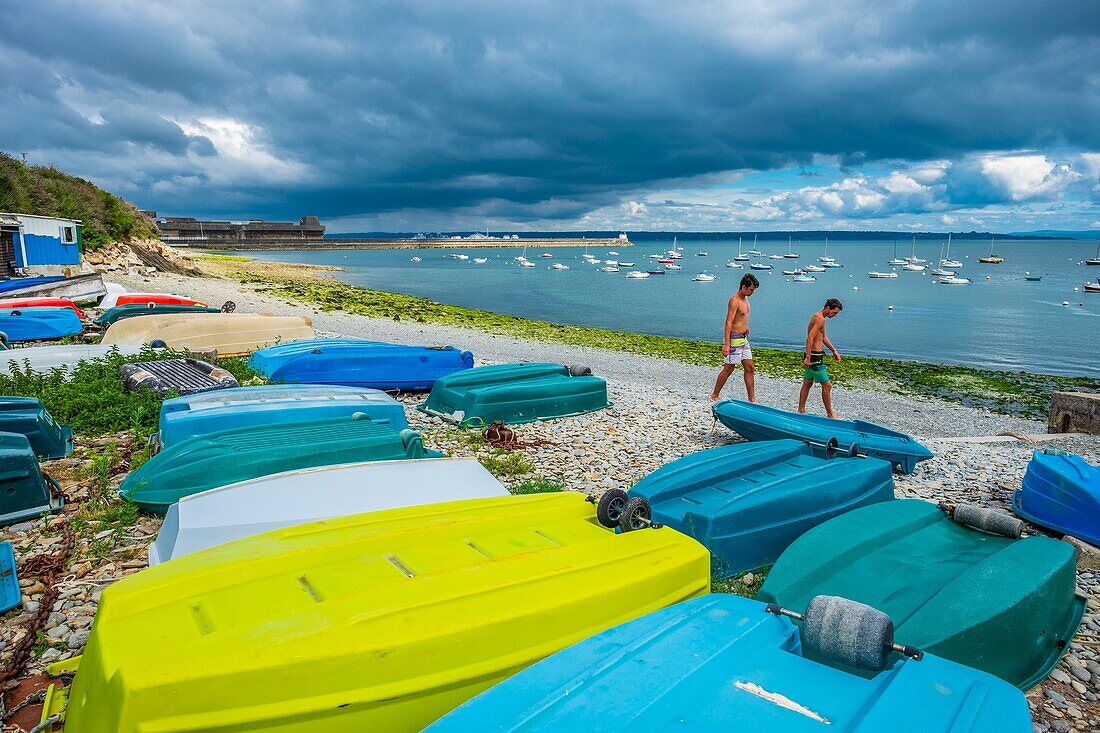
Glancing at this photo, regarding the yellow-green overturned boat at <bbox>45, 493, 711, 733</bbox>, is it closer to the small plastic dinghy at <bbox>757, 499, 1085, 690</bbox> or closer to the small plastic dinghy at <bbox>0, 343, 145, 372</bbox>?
the small plastic dinghy at <bbox>757, 499, 1085, 690</bbox>

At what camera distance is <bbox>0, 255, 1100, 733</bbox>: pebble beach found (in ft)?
13.6

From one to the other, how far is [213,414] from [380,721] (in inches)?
213

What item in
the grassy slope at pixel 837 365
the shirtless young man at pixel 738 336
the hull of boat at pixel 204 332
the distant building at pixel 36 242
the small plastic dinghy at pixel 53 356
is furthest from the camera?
the distant building at pixel 36 242

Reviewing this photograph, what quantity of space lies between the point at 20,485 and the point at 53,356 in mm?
6090

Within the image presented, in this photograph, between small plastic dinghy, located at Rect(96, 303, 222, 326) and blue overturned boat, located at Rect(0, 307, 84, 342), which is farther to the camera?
small plastic dinghy, located at Rect(96, 303, 222, 326)

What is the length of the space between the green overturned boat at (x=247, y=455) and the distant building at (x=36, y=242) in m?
22.3

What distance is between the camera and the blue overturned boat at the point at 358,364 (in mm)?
10625

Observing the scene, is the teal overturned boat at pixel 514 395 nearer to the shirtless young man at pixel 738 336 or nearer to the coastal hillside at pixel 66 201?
the shirtless young man at pixel 738 336

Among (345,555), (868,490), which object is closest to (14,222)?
(345,555)

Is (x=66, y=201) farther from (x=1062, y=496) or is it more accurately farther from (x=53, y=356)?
(x=1062, y=496)

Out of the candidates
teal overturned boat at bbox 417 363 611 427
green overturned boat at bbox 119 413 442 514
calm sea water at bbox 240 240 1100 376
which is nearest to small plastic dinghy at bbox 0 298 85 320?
teal overturned boat at bbox 417 363 611 427

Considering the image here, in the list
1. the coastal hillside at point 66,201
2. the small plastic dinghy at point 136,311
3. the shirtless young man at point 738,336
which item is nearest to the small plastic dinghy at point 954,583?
the shirtless young man at point 738,336

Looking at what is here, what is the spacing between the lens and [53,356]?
1038 centimetres

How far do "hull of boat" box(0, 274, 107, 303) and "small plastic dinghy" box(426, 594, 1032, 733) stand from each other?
20.7m
